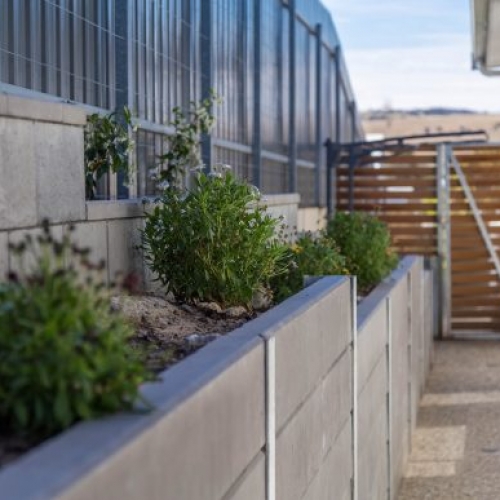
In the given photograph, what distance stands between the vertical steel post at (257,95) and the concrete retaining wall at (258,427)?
16.4 feet

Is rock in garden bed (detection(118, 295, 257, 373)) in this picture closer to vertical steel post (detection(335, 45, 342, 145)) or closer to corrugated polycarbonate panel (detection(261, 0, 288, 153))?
corrugated polycarbonate panel (detection(261, 0, 288, 153))

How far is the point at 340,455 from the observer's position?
5961mm

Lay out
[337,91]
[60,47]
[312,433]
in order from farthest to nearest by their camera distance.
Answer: [337,91] < [60,47] < [312,433]

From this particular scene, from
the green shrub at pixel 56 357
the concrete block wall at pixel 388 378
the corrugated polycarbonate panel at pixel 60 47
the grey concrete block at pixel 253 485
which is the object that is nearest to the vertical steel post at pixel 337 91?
the concrete block wall at pixel 388 378

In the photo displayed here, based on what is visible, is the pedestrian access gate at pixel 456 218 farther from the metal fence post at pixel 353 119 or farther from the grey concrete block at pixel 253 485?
the grey concrete block at pixel 253 485

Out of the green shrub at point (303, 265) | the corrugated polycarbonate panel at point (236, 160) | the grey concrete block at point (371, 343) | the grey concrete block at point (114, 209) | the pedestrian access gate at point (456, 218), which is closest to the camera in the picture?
the grey concrete block at point (114, 209)

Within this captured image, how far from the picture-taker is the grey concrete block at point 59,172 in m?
4.88

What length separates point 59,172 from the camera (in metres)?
5.08

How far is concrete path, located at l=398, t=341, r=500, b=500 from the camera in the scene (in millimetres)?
9641

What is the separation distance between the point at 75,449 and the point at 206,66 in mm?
8154

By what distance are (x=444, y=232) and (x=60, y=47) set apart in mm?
12569

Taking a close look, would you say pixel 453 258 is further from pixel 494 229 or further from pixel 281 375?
pixel 281 375

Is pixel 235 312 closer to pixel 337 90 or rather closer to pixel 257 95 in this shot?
pixel 257 95

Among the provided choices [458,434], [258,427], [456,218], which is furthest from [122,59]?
[456,218]
